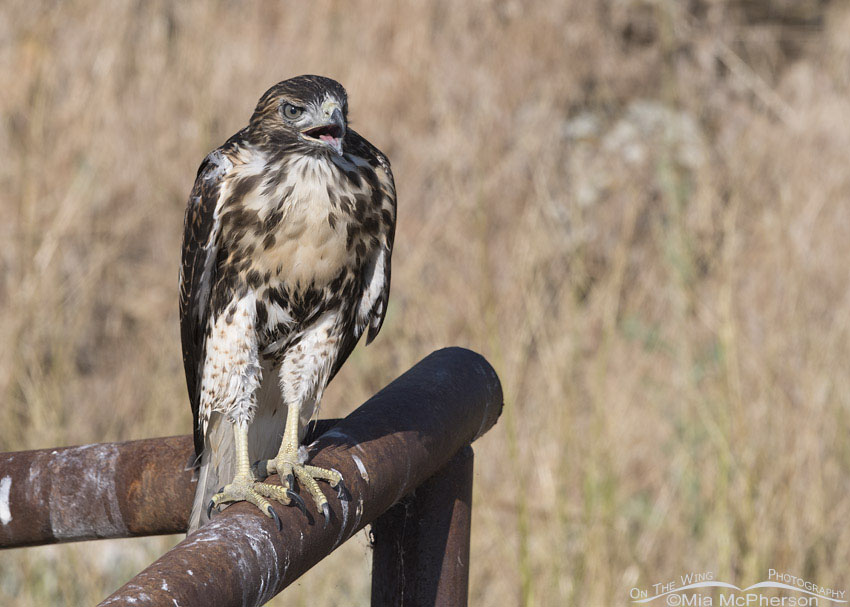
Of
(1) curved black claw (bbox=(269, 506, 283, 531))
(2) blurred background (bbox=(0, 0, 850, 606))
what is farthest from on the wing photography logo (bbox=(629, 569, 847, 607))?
(1) curved black claw (bbox=(269, 506, 283, 531))

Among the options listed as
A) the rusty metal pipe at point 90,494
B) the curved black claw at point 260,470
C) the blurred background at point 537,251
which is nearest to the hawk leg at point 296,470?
the curved black claw at point 260,470

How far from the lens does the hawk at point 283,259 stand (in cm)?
251

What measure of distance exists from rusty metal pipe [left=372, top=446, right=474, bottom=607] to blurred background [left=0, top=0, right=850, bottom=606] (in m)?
0.99

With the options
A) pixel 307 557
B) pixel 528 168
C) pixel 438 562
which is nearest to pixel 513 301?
pixel 528 168

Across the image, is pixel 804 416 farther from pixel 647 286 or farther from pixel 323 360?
pixel 647 286

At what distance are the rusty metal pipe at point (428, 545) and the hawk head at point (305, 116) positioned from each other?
82 cm

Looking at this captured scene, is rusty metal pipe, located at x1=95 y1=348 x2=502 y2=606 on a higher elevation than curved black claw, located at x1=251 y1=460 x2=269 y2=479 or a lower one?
higher

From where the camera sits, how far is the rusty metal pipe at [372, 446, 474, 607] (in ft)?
6.21

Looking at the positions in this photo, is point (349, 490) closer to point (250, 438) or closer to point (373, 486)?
point (373, 486)

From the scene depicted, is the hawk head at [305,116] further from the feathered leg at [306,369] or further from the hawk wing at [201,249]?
the feathered leg at [306,369]

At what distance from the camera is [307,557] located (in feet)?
5.17

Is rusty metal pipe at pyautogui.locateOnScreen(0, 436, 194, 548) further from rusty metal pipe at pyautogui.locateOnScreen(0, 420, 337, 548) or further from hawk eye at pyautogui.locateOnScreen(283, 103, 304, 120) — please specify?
hawk eye at pyautogui.locateOnScreen(283, 103, 304, 120)

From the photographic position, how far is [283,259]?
2.54m

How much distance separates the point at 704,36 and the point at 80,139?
4247 millimetres
